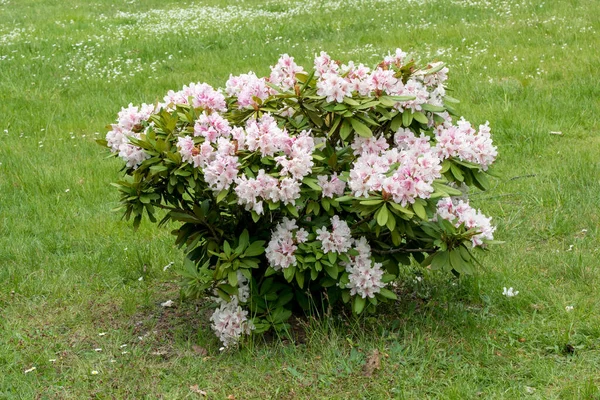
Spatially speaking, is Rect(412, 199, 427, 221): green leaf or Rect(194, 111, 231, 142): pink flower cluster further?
Rect(194, 111, 231, 142): pink flower cluster

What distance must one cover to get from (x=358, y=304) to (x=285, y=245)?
1.64 feet

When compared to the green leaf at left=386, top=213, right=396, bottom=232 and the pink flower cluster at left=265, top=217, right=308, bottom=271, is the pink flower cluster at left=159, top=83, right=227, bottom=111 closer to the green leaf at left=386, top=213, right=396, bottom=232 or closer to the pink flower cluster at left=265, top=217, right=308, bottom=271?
the pink flower cluster at left=265, top=217, right=308, bottom=271

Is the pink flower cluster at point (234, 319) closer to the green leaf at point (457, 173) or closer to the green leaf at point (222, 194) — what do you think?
the green leaf at point (222, 194)

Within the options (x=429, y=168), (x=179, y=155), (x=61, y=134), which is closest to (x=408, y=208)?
(x=429, y=168)

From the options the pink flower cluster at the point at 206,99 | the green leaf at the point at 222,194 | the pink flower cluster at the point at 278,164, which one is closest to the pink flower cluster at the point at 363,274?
the pink flower cluster at the point at 278,164

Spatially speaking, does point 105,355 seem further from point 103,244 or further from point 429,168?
point 429,168

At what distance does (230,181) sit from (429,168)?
971 mm

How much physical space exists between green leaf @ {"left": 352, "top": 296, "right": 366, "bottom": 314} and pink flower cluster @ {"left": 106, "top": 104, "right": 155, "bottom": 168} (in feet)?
4.40

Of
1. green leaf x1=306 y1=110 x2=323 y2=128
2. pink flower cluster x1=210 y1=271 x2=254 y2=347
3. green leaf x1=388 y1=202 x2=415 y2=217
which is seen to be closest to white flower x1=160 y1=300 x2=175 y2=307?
pink flower cluster x1=210 y1=271 x2=254 y2=347

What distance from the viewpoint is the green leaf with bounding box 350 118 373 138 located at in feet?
13.4

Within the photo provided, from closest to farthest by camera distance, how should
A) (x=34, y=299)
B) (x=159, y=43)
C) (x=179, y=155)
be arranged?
(x=179, y=155)
(x=34, y=299)
(x=159, y=43)

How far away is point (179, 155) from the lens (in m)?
4.15

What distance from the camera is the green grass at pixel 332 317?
4.16m

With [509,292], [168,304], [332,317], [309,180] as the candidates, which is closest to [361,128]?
[309,180]
